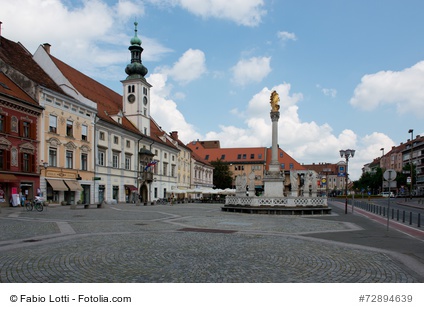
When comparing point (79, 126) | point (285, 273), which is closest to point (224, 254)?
point (285, 273)

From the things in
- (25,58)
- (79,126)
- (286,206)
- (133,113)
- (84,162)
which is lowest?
(286,206)

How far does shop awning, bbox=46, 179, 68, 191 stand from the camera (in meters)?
36.0

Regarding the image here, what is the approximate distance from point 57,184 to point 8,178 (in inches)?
245

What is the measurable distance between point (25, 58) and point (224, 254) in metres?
40.6

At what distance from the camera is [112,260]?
Answer: 837 centimetres

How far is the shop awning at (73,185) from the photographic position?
3850 cm

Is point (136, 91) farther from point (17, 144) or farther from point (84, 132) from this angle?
point (17, 144)

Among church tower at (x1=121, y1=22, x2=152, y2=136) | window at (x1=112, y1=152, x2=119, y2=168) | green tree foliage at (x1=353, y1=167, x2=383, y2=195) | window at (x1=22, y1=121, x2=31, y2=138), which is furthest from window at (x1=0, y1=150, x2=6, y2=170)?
green tree foliage at (x1=353, y1=167, x2=383, y2=195)

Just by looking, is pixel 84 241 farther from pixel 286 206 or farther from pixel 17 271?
pixel 286 206

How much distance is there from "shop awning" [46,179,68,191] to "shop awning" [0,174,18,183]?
4433 millimetres

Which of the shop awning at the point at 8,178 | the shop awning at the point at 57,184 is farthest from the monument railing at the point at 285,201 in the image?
the shop awning at the point at 8,178

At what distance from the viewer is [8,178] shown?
1218 inches

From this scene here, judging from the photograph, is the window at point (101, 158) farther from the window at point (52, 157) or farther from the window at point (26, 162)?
the window at point (26, 162)

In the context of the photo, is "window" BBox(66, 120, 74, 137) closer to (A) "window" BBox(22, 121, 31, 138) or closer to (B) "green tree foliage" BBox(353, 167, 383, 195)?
(A) "window" BBox(22, 121, 31, 138)
